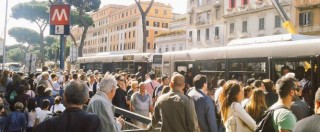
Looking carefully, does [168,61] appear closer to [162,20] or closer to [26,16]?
[26,16]

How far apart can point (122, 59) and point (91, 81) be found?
35.1 feet

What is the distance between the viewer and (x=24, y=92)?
28.3 ft

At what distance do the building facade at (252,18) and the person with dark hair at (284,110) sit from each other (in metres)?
34.7

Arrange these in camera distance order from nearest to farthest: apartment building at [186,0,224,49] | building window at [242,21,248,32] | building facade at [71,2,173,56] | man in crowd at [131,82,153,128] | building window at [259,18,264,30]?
man in crowd at [131,82,153,128] → building window at [259,18,264,30] → building window at [242,21,248,32] → apartment building at [186,0,224,49] → building facade at [71,2,173,56]

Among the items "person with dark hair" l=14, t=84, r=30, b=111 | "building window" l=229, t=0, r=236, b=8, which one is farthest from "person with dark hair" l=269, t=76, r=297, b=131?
"building window" l=229, t=0, r=236, b=8

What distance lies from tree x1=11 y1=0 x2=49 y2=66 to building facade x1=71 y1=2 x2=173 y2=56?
20686mm

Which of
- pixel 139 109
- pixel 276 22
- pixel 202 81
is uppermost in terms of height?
pixel 276 22

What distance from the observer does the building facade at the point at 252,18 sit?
126ft

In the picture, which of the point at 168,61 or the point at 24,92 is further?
the point at 168,61

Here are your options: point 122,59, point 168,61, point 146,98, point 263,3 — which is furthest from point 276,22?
point 146,98

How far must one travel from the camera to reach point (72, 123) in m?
3.13

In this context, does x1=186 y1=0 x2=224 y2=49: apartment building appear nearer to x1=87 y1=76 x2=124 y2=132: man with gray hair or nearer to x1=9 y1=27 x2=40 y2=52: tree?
x1=9 y1=27 x2=40 y2=52: tree

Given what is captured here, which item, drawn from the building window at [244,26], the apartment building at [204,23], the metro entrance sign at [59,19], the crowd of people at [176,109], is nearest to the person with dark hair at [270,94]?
the crowd of people at [176,109]

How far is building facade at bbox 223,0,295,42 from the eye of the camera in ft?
126
